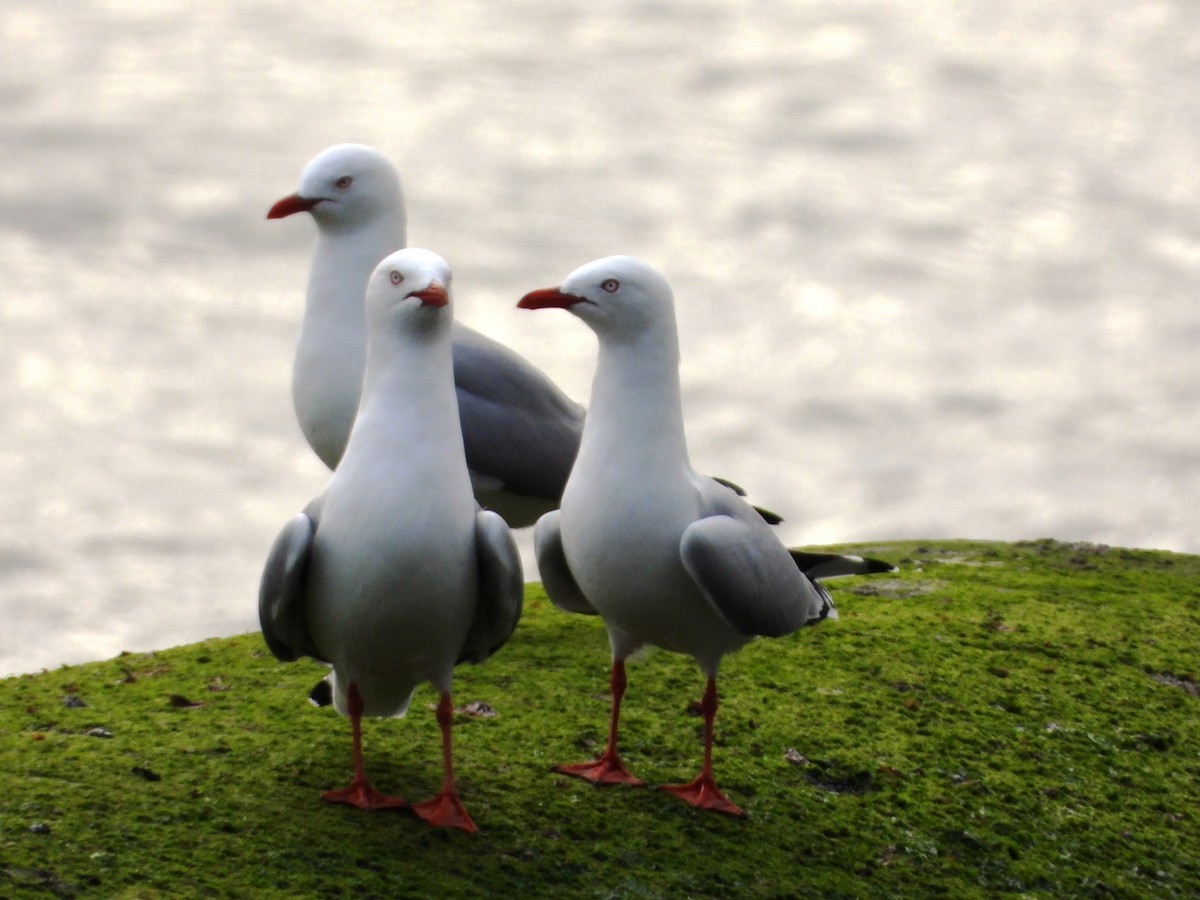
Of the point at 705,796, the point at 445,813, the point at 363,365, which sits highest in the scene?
the point at 363,365

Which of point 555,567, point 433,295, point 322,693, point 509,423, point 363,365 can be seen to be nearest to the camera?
point 433,295

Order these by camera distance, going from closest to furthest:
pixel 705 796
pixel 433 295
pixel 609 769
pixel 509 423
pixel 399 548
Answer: pixel 399 548, pixel 433 295, pixel 705 796, pixel 609 769, pixel 509 423

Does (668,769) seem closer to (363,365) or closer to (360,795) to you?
(360,795)

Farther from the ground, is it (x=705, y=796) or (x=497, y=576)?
(x=497, y=576)

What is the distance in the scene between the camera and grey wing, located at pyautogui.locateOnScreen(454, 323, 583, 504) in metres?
8.40

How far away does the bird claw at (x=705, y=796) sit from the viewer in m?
6.47

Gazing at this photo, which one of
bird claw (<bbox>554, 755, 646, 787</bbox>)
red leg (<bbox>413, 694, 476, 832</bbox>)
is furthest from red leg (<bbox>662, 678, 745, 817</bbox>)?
red leg (<bbox>413, 694, 476, 832</bbox>)

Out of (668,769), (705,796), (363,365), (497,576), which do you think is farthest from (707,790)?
(363,365)

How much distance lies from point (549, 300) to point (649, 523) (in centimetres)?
99

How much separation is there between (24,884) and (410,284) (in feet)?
8.13

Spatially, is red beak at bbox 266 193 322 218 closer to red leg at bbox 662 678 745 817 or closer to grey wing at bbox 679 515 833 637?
grey wing at bbox 679 515 833 637

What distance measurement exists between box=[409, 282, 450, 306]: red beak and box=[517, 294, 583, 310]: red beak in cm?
60

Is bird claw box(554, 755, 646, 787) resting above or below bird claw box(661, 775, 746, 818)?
above

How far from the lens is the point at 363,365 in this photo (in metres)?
7.90
